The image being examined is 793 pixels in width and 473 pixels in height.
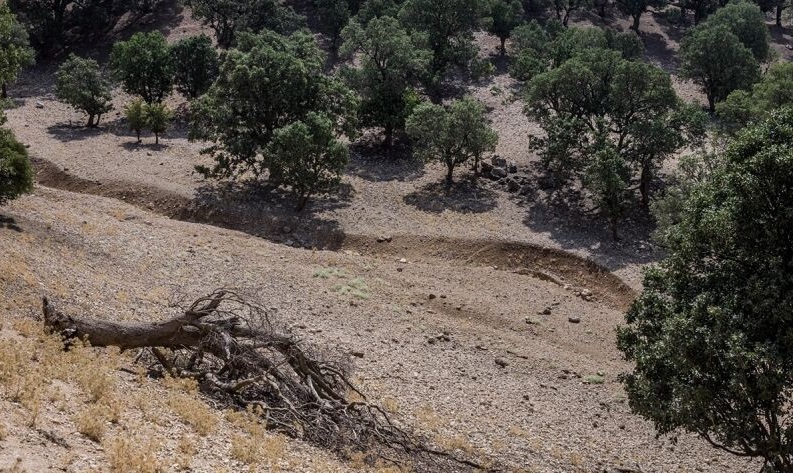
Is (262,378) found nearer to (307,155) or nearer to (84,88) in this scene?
(307,155)

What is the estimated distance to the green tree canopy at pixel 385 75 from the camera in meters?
50.6

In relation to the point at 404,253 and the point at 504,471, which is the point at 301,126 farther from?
the point at 504,471

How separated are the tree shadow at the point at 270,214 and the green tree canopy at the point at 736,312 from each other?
24.5 m

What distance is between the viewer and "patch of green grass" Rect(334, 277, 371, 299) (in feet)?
95.7

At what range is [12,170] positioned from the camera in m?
26.0

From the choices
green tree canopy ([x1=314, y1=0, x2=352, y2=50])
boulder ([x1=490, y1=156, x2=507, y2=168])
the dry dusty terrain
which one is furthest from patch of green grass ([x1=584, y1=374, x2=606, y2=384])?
green tree canopy ([x1=314, y1=0, x2=352, y2=50])

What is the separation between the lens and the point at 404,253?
3812 centimetres

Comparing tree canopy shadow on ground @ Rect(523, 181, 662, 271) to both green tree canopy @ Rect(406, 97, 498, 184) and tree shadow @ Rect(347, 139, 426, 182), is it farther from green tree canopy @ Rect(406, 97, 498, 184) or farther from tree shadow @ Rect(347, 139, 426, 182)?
tree shadow @ Rect(347, 139, 426, 182)

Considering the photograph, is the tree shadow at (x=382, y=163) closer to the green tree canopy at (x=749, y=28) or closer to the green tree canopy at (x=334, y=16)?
the green tree canopy at (x=334, y=16)

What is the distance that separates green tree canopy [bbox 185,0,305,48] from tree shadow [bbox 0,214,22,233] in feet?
142

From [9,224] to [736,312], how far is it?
958 inches

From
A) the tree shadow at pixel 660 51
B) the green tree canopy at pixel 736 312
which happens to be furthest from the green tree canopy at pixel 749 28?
the green tree canopy at pixel 736 312

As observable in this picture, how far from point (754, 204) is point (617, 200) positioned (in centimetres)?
2639

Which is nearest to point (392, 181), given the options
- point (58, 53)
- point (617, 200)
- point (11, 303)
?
point (617, 200)
